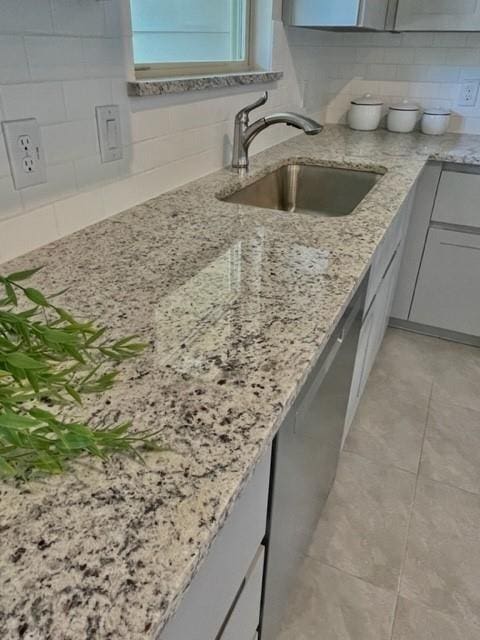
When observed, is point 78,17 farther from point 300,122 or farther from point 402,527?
point 402,527

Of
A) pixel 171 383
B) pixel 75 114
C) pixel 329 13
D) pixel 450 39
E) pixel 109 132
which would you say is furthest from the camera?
pixel 450 39

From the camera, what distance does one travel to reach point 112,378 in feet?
2.09

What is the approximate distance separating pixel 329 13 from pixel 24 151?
150 cm

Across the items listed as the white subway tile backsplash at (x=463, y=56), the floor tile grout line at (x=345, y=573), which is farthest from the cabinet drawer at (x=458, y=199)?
the floor tile grout line at (x=345, y=573)

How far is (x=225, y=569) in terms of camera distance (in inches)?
25.2

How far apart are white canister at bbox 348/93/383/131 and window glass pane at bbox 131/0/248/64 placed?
2.84 feet

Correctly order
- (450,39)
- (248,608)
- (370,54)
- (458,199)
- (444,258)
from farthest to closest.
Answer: (370,54)
(450,39)
(444,258)
(458,199)
(248,608)

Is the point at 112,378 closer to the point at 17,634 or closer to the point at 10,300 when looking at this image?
the point at 10,300

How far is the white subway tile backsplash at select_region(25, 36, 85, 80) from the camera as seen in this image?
94 cm

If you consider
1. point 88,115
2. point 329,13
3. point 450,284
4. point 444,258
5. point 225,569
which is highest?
point 329,13

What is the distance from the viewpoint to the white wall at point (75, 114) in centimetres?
92

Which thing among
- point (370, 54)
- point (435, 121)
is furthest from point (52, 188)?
point (370, 54)

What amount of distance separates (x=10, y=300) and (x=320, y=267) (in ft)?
1.96

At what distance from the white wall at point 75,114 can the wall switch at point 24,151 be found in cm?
1
